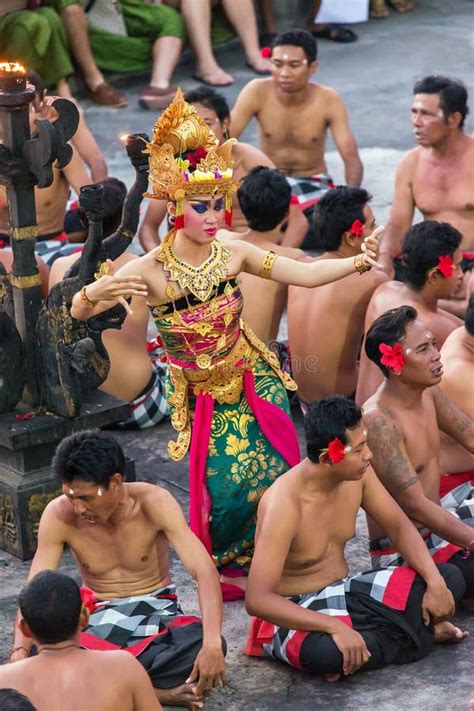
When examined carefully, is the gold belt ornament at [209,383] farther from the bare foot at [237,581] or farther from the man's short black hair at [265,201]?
the man's short black hair at [265,201]

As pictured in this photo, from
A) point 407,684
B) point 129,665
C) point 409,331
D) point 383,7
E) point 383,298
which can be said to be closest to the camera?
point 129,665

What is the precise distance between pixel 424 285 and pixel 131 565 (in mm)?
1941

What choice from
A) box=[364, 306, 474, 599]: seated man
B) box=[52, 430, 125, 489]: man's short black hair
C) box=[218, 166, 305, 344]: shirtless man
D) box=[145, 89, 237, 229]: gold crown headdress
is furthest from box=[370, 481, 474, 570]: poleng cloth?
box=[218, 166, 305, 344]: shirtless man

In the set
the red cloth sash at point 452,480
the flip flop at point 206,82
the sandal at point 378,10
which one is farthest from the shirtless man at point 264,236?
the sandal at point 378,10

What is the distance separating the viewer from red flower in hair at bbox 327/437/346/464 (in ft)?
17.5

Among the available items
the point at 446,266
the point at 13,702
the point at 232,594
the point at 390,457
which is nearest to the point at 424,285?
the point at 446,266

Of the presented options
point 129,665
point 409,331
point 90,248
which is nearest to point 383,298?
point 409,331

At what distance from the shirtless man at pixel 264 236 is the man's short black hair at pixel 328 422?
174cm

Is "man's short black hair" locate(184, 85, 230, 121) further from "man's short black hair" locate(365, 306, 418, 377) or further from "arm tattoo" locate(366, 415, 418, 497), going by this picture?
"arm tattoo" locate(366, 415, 418, 497)

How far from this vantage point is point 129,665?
4.52 m

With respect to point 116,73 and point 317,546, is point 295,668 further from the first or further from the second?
point 116,73

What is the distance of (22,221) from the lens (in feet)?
20.7

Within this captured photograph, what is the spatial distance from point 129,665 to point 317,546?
46.5 inches

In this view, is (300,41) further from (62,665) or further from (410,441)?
(62,665)
